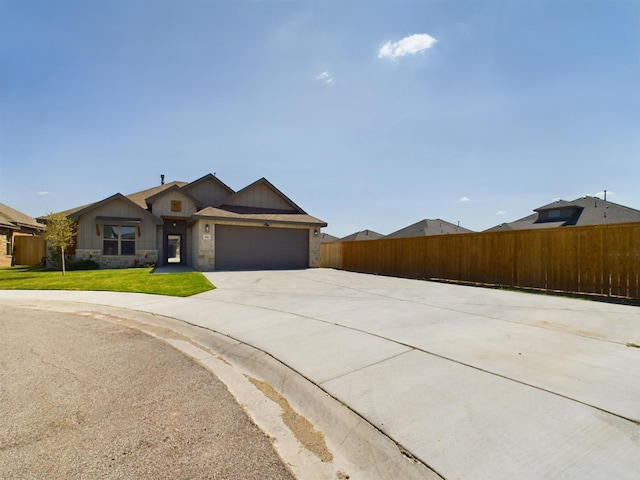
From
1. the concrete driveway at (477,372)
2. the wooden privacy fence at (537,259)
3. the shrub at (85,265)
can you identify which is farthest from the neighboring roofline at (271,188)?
the concrete driveway at (477,372)

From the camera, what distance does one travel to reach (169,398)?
3.17 metres

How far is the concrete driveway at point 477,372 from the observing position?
2.18 m

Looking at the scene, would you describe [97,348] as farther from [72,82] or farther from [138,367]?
[72,82]

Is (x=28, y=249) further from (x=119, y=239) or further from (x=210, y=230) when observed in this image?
(x=210, y=230)

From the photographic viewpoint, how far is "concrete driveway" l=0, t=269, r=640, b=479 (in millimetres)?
2178

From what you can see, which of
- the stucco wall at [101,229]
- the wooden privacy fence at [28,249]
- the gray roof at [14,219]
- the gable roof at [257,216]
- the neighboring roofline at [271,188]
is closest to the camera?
the gable roof at [257,216]

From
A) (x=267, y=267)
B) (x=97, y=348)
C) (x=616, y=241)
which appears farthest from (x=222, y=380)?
(x=267, y=267)

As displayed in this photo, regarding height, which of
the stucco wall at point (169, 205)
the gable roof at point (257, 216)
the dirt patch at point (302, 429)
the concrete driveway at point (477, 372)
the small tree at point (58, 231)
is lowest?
the dirt patch at point (302, 429)

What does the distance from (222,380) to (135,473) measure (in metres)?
1.64

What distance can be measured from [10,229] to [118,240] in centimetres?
1005

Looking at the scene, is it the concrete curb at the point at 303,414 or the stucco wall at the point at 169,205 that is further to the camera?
the stucco wall at the point at 169,205

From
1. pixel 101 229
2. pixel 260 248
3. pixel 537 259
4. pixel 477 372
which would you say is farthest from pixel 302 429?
pixel 101 229

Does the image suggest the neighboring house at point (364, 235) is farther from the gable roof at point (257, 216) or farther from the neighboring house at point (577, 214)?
the neighboring house at point (577, 214)

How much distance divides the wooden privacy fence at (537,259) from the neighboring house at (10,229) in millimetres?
25882
